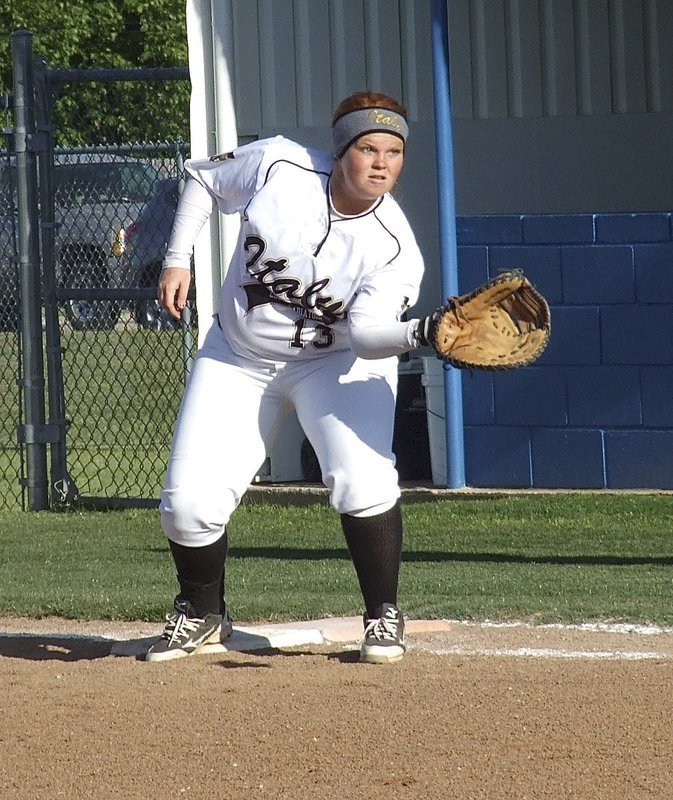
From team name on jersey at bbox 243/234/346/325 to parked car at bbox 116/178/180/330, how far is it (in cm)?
553

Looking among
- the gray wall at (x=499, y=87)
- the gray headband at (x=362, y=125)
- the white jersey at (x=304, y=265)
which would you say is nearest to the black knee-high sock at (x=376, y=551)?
the white jersey at (x=304, y=265)

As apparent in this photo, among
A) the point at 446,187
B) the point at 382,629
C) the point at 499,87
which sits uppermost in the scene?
the point at 499,87

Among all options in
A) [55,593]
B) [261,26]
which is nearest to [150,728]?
[55,593]

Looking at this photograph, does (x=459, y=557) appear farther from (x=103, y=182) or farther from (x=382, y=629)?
(x=103, y=182)

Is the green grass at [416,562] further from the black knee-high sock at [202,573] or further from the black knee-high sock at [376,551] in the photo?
the black knee-high sock at [376,551]

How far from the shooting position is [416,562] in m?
7.46

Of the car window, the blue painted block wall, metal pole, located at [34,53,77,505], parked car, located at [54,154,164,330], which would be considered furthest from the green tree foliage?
the blue painted block wall

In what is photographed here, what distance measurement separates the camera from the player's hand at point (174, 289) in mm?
5254

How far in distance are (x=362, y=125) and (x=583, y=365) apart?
4572mm

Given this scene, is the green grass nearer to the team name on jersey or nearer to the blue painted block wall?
the blue painted block wall

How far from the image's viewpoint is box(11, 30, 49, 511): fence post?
31.3ft

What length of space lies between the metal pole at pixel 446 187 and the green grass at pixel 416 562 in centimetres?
50

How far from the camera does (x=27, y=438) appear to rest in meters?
9.66

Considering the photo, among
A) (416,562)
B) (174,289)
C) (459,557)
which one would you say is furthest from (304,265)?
(459,557)
